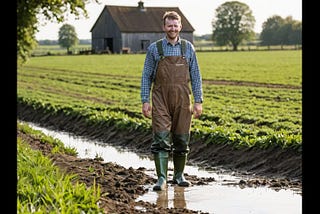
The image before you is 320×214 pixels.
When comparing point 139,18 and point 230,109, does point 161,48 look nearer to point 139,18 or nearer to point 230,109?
point 230,109

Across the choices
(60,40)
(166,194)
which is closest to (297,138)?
(166,194)

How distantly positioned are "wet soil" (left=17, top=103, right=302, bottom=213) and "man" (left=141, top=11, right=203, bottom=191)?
0.64m

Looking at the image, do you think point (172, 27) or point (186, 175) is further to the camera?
point (186, 175)

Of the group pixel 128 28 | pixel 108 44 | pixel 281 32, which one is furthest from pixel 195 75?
pixel 281 32

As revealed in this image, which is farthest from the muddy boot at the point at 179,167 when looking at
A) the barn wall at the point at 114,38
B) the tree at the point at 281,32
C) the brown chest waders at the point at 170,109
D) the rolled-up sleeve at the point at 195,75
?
the tree at the point at 281,32

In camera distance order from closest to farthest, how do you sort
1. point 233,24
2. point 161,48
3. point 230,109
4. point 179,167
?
point 161,48 < point 179,167 < point 230,109 < point 233,24

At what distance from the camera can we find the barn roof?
7312cm

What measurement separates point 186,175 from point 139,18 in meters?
67.4

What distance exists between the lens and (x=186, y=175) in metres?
8.80

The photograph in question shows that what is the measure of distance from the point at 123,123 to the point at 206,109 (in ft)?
12.1

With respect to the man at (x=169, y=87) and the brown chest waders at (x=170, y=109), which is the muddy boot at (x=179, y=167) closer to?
the brown chest waders at (x=170, y=109)

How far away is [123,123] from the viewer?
545 inches

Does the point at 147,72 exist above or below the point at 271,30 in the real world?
below
